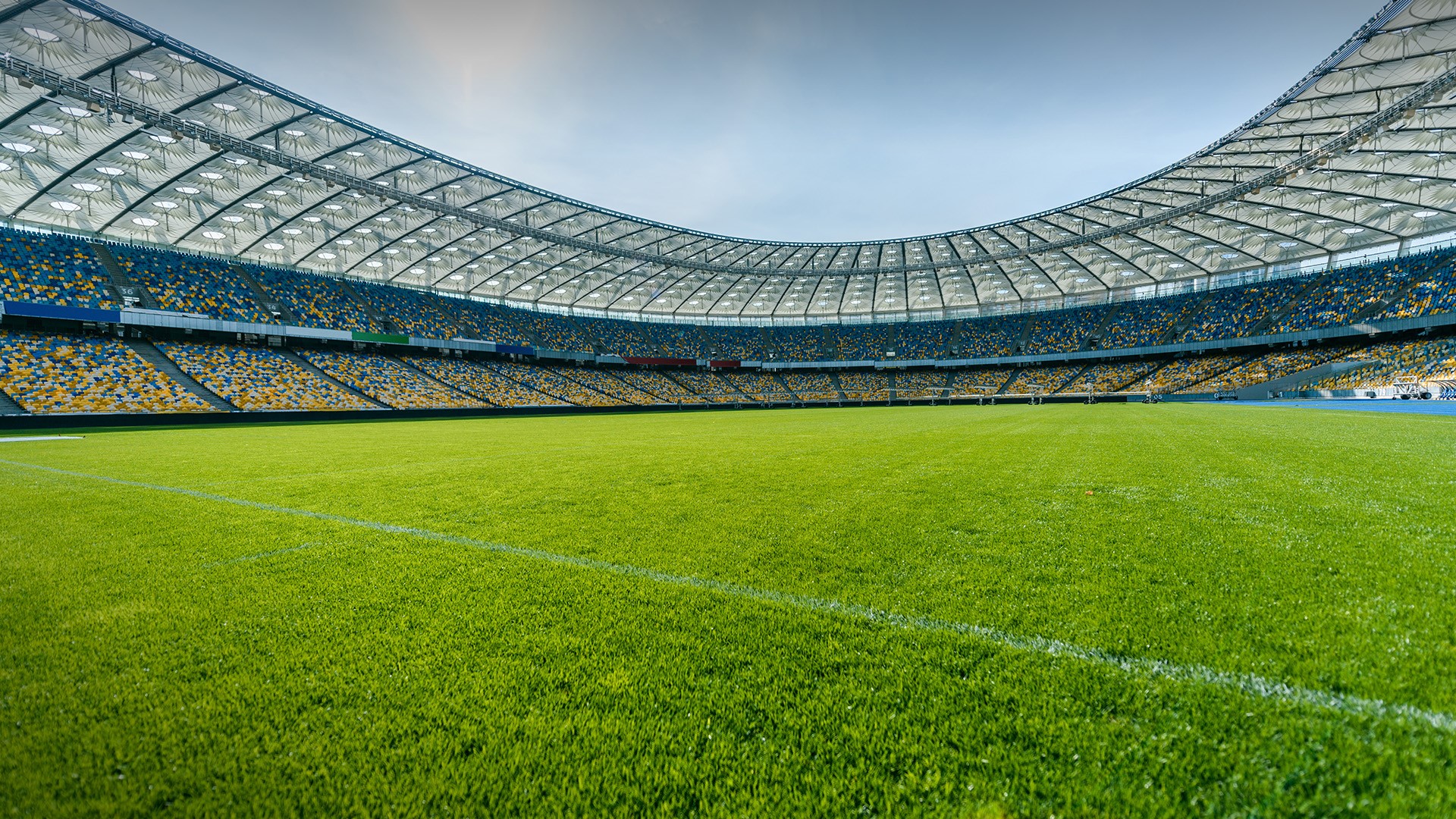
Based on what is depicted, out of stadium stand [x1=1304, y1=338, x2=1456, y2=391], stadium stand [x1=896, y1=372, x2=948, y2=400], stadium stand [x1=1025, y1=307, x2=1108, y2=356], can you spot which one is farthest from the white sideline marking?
stadium stand [x1=1025, y1=307, x2=1108, y2=356]

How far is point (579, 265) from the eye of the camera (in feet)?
149

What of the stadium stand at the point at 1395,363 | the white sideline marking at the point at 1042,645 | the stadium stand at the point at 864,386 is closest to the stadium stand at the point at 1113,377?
the stadium stand at the point at 1395,363

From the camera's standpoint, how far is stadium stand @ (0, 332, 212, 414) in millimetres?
23250

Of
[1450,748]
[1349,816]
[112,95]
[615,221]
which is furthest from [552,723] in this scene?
[615,221]

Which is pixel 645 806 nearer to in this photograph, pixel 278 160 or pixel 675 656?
pixel 675 656

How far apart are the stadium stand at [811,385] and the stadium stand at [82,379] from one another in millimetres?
49776

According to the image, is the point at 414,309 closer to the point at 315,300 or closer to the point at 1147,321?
the point at 315,300

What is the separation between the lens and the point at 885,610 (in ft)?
9.07

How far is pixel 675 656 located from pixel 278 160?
31.6 metres

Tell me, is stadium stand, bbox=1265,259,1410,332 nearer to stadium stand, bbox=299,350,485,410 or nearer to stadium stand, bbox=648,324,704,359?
stadium stand, bbox=648,324,704,359

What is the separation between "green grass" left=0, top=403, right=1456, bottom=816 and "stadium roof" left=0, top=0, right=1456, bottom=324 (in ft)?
80.1

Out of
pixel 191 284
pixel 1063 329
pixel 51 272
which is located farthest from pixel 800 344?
pixel 51 272

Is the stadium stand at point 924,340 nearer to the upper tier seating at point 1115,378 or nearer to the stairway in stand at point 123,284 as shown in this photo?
the upper tier seating at point 1115,378

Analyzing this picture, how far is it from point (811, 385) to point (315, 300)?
46.5 m
